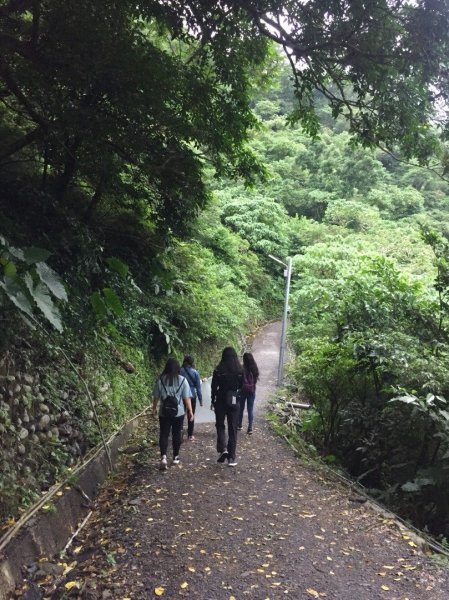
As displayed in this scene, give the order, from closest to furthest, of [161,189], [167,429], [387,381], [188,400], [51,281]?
[51,281], [167,429], [188,400], [161,189], [387,381]

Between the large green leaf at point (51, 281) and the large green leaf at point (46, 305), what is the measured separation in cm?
6

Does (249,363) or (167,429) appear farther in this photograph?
(249,363)

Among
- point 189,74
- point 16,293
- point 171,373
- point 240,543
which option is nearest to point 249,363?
point 171,373

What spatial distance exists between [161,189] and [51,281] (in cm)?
406

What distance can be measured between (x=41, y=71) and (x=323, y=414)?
774cm

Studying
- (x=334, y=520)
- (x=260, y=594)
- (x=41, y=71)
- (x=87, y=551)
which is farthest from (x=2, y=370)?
(x=334, y=520)

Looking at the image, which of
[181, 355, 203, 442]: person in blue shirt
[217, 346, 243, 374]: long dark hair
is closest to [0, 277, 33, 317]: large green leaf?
[217, 346, 243, 374]: long dark hair

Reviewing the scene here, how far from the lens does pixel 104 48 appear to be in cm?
561

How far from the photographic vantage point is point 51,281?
132 inches

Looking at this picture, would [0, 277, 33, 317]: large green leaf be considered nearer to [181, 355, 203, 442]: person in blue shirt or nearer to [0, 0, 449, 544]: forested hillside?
[0, 0, 449, 544]: forested hillside

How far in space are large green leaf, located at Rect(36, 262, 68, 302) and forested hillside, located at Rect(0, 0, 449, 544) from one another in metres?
0.01

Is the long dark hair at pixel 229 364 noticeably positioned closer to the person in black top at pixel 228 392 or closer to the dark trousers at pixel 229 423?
the person in black top at pixel 228 392

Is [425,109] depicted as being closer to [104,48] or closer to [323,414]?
[104,48]

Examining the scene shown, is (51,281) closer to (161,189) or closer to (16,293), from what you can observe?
(16,293)
